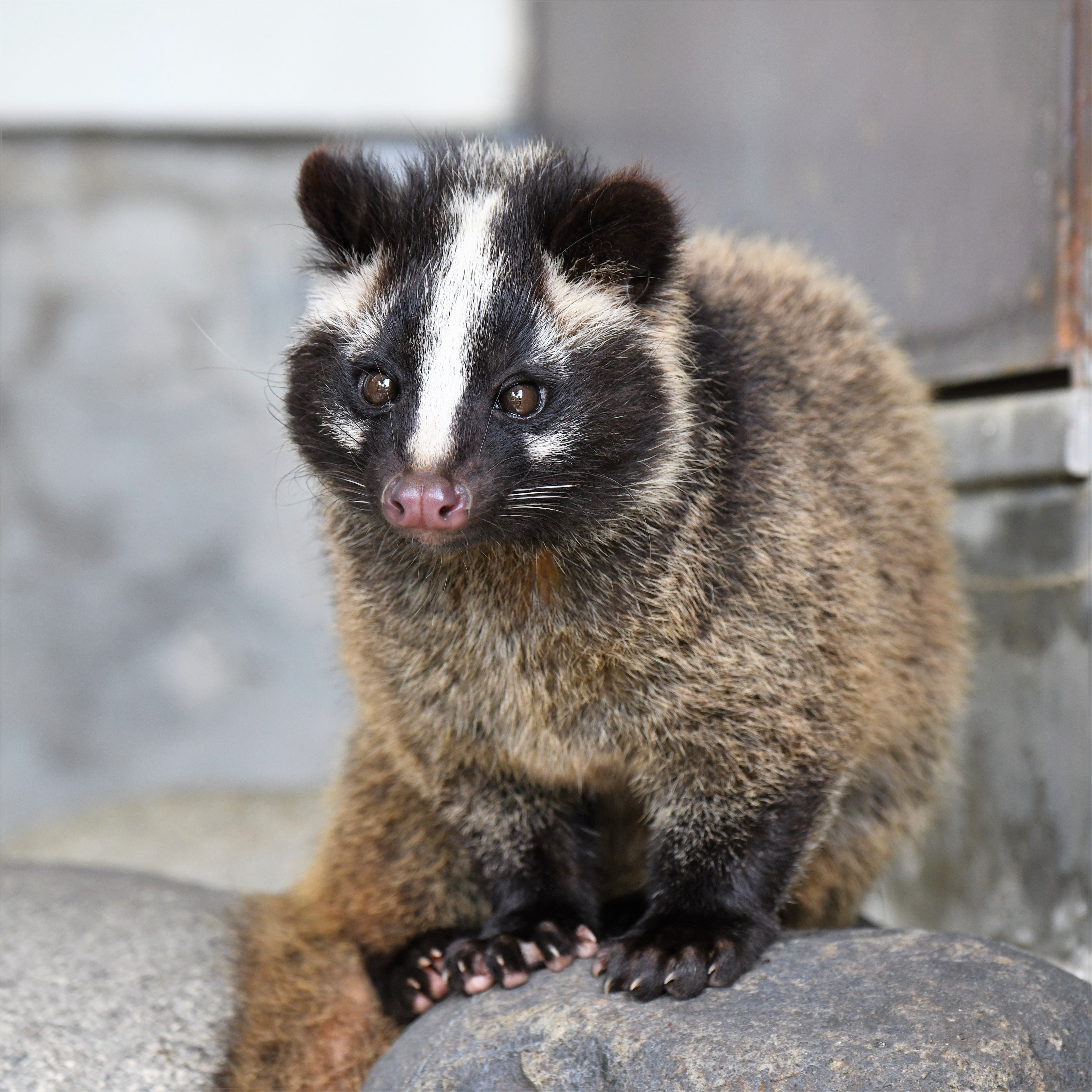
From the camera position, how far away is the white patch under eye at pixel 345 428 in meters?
3.08

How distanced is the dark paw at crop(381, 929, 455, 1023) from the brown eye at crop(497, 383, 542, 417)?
1558 mm

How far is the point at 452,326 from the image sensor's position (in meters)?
2.95

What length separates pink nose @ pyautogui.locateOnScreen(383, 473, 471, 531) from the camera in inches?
108

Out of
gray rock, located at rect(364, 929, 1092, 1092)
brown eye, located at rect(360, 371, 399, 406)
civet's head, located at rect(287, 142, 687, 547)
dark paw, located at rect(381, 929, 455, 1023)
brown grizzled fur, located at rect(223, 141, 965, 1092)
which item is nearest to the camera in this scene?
gray rock, located at rect(364, 929, 1092, 1092)

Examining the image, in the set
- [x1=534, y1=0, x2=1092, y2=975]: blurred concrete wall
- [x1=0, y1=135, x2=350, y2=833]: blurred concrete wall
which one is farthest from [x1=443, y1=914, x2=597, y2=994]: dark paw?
[x1=0, y1=135, x2=350, y2=833]: blurred concrete wall

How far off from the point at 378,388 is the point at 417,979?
170 cm

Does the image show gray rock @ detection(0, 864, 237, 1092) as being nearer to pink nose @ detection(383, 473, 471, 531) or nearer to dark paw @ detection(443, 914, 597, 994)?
dark paw @ detection(443, 914, 597, 994)

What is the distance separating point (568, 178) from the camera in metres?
3.22

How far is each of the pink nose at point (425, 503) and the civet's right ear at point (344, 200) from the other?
2.74 feet

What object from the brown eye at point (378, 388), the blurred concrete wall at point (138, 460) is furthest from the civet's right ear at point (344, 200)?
the blurred concrete wall at point (138, 460)

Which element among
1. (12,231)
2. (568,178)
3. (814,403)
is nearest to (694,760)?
(814,403)

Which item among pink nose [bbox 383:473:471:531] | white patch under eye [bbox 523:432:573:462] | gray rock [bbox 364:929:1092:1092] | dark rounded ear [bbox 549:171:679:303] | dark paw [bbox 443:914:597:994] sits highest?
dark rounded ear [bbox 549:171:679:303]

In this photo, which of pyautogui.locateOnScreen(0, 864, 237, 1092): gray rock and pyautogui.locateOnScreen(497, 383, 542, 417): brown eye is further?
pyautogui.locateOnScreen(0, 864, 237, 1092): gray rock

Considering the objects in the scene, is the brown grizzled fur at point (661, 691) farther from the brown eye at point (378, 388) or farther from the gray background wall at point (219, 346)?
the gray background wall at point (219, 346)
